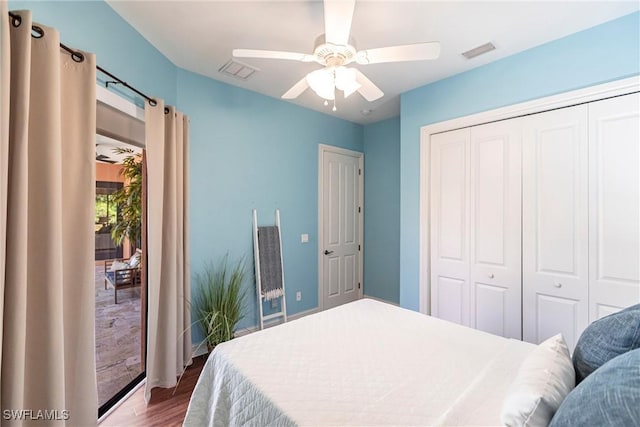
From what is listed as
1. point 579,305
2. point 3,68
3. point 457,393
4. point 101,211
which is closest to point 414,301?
point 579,305

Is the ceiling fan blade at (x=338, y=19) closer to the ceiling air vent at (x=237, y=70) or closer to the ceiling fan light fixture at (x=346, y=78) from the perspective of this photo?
the ceiling fan light fixture at (x=346, y=78)

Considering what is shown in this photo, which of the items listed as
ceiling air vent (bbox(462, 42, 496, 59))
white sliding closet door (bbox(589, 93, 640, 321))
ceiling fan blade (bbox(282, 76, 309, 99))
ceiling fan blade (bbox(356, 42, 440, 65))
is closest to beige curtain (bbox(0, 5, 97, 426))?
ceiling fan blade (bbox(282, 76, 309, 99))

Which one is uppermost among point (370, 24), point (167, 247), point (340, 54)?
point (370, 24)

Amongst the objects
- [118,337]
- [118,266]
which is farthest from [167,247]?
[118,337]

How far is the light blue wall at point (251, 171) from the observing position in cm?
276

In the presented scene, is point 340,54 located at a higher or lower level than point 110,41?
lower

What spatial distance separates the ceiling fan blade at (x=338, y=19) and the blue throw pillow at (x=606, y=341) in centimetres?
158

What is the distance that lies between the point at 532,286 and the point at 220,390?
2.36 meters

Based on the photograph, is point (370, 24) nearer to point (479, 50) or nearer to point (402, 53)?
point (402, 53)

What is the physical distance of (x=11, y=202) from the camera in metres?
1.11

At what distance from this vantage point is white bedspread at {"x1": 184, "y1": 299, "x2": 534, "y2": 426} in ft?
3.43

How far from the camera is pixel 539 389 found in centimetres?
85

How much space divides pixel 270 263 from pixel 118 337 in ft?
4.81

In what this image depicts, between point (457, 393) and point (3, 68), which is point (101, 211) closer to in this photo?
point (3, 68)
